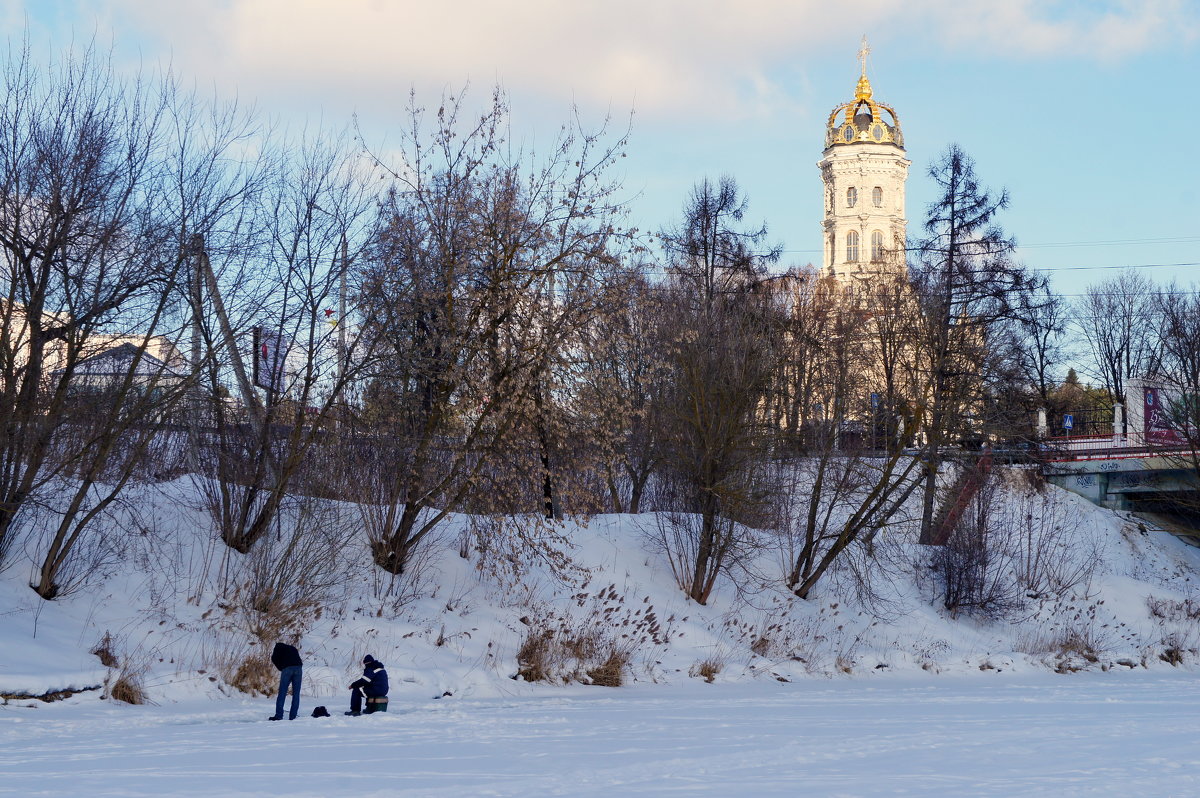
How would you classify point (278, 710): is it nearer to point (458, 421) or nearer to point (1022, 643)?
point (458, 421)

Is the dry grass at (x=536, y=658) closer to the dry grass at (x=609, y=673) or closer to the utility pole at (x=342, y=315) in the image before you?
the dry grass at (x=609, y=673)

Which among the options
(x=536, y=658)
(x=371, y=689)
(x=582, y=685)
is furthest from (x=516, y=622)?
(x=371, y=689)

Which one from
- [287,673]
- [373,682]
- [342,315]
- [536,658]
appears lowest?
[536,658]

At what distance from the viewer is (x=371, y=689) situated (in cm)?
1511

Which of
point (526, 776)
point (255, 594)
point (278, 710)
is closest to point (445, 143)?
point (255, 594)

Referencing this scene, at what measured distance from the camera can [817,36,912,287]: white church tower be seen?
3844 inches

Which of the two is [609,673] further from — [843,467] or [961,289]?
[961,289]

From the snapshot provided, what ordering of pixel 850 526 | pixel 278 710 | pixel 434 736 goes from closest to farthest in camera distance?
pixel 434 736
pixel 278 710
pixel 850 526

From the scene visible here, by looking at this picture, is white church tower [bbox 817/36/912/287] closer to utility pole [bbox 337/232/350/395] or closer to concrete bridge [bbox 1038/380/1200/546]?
concrete bridge [bbox 1038/380/1200/546]

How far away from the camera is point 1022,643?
29.2 m

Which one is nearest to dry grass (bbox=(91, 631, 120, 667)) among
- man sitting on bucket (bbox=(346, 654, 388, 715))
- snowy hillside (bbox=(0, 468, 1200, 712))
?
snowy hillside (bbox=(0, 468, 1200, 712))

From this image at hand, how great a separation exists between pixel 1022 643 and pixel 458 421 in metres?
16.7

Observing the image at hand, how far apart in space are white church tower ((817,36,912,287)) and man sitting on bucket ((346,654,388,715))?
85681mm

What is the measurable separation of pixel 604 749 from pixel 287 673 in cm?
448
